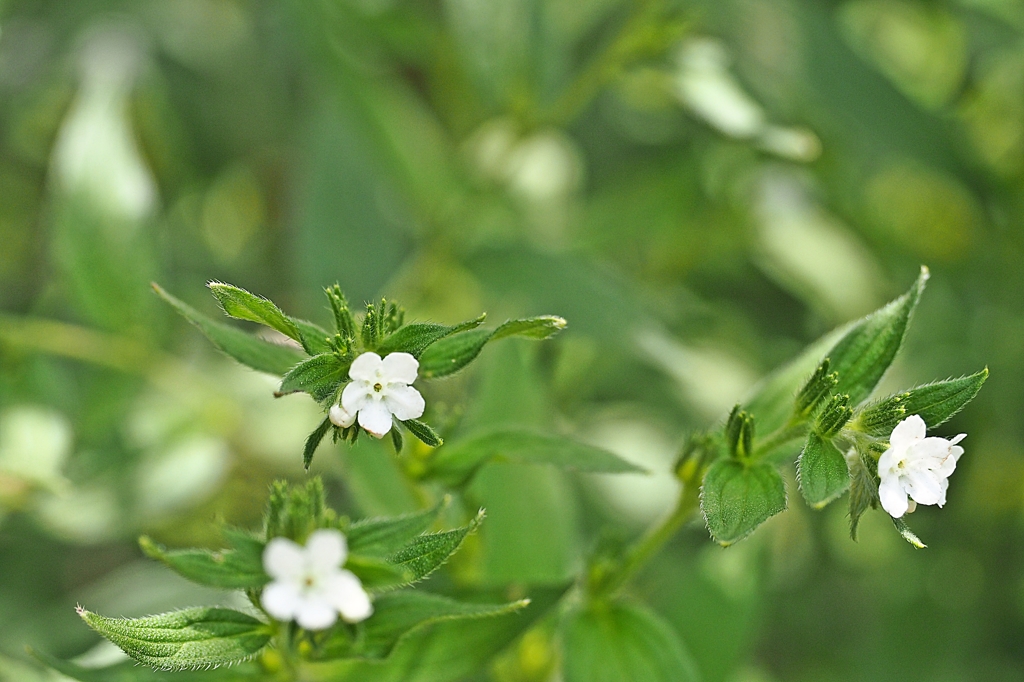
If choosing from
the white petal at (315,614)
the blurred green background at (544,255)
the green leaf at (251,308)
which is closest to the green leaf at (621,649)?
the blurred green background at (544,255)

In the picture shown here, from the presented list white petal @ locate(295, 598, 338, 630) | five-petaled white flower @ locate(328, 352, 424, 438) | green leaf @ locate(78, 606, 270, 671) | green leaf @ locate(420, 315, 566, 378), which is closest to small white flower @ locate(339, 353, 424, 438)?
five-petaled white flower @ locate(328, 352, 424, 438)

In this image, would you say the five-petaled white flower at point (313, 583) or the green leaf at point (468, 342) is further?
the green leaf at point (468, 342)

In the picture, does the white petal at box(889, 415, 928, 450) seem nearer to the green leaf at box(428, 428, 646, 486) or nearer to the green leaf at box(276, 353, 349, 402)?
the green leaf at box(428, 428, 646, 486)

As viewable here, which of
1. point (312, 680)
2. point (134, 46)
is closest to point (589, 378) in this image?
point (312, 680)

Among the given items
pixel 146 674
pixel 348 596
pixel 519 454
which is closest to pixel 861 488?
pixel 519 454

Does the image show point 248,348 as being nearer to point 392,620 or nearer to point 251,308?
point 251,308

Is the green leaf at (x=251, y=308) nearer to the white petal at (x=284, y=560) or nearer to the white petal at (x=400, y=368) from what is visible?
the white petal at (x=400, y=368)
